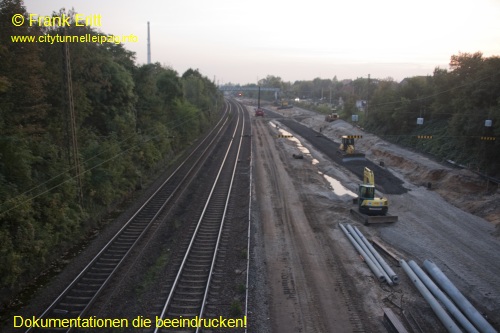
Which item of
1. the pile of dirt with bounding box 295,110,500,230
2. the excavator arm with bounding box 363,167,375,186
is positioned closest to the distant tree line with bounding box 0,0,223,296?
the excavator arm with bounding box 363,167,375,186

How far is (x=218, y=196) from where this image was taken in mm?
26250

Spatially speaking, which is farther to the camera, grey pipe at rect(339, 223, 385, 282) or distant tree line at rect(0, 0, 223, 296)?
grey pipe at rect(339, 223, 385, 282)

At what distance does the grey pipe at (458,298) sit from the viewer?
484 inches

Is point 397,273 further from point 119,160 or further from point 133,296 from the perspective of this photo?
point 119,160

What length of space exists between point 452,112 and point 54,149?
1645 inches

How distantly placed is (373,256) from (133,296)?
10534 millimetres

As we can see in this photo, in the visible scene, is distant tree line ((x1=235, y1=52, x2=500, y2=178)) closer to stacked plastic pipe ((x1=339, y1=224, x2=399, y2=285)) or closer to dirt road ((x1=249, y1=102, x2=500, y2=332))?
dirt road ((x1=249, y1=102, x2=500, y2=332))

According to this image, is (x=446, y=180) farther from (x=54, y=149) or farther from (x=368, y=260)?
(x=54, y=149)

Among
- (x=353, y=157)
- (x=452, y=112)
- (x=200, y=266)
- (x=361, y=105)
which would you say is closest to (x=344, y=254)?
(x=200, y=266)

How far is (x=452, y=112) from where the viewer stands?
4428cm

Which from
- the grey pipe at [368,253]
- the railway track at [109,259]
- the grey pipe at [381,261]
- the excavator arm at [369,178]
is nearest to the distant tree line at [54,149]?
the railway track at [109,259]

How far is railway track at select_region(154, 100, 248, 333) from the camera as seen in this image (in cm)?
Answer: 1259

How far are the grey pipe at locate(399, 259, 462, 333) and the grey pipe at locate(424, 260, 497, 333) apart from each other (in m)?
0.74

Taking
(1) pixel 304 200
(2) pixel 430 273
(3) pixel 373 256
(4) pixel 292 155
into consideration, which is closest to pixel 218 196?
(1) pixel 304 200
